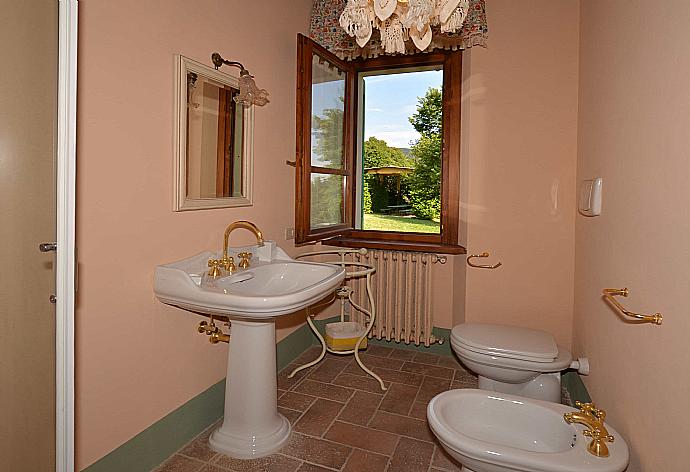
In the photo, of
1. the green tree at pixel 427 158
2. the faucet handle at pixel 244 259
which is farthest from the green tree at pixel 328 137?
the faucet handle at pixel 244 259

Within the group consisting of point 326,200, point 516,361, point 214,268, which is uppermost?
point 326,200

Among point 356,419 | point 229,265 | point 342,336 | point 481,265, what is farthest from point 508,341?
point 229,265

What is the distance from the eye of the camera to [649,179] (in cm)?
150

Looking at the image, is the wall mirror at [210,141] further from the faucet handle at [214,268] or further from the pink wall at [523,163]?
the pink wall at [523,163]

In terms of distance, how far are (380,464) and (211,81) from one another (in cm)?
206

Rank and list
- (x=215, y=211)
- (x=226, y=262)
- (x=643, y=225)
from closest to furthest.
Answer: (x=643, y=225), (x=226, y=262), (x=215, y=211)

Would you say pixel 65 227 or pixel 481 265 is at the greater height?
pixel 65 227

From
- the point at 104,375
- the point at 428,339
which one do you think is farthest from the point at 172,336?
the point at 428,339

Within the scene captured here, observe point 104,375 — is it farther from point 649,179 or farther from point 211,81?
point 649,179

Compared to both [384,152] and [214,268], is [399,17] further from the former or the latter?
[384,152]

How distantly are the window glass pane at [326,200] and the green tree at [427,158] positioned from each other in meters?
0.58

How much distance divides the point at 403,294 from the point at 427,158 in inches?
42.4

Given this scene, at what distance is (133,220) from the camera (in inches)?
74.4

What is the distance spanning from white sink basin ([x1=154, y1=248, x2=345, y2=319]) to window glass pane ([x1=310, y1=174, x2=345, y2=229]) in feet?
2.88
